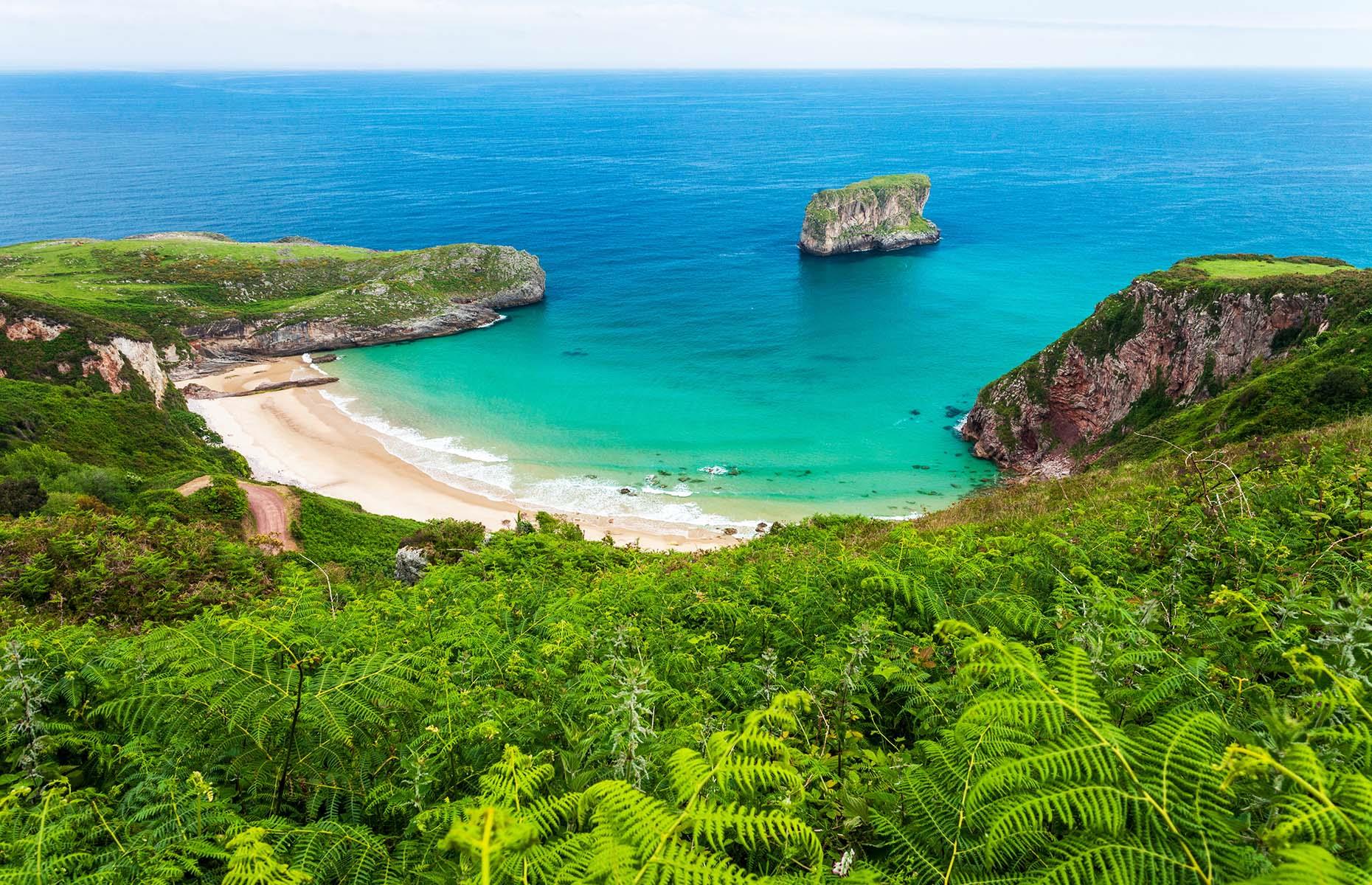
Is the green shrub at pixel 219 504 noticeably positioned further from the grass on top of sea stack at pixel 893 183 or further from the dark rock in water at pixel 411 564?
the grass on top of sea stack at pixel 893 183

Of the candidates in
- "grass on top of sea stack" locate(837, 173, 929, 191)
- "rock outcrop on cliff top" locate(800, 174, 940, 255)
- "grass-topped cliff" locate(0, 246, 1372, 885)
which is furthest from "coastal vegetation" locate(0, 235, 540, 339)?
"grass-topped cliff" locate(0, 246, 1372, 885)

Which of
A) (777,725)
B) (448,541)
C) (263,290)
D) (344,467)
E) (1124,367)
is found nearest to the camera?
(777,725)

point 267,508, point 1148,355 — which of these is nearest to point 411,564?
point 267,508

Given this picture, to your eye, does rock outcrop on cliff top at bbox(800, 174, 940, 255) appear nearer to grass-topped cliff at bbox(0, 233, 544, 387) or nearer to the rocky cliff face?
grass-topped cliff at bbox(0, 233, 544, 387)

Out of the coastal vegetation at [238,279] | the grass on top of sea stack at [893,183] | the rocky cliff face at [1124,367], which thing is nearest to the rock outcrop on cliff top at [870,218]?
the grass on top of sea stack at [893,183]

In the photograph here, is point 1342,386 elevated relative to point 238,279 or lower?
lower

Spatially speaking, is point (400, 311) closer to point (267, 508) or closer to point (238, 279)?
point (238, 279)
